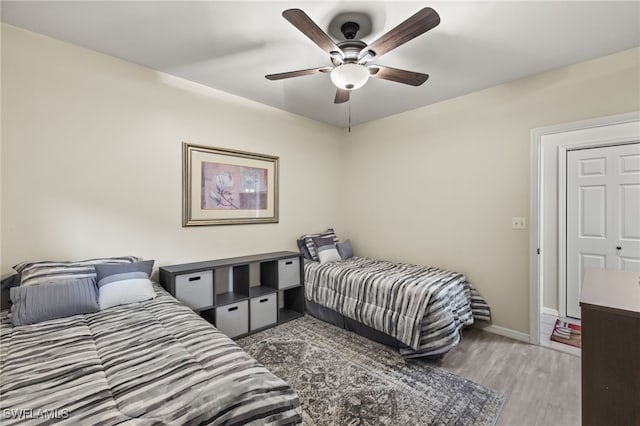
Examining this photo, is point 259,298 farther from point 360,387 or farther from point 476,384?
point 476,384

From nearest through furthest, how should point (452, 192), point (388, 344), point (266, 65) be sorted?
1. point (266, 65)
2. point (388, 344)
3. point (452, 192)

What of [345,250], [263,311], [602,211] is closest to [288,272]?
[263,311]

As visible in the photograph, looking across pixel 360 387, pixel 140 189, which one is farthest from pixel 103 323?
pixel 360 387

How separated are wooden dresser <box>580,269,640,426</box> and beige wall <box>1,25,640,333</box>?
1861mm

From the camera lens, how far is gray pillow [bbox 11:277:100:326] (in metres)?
1.65

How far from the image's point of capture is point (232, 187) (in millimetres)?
3100

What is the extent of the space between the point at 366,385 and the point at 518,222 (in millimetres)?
2072

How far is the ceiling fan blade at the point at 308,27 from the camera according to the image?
1.42 meters

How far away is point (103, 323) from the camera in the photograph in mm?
1672

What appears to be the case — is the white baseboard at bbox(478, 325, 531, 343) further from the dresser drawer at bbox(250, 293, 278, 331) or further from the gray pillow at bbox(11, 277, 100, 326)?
the gray pillow at bbox(11, 277, 100, 326)

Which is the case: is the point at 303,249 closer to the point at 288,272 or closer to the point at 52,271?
the point at 288,272

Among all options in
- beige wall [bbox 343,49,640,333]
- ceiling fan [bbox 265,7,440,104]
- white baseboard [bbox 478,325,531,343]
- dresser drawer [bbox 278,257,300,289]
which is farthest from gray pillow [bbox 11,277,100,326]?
white baseboard [bbox 478,325,531,343]

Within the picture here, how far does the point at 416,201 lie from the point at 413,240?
485mm

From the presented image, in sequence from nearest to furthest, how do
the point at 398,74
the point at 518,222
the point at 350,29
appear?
the point at 350,29
the point at 398,74
the point at 518,222
